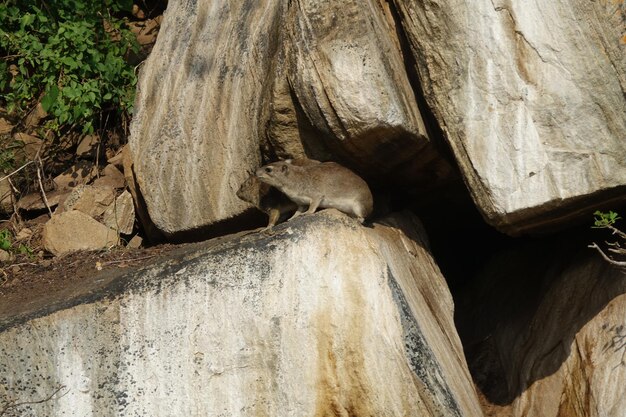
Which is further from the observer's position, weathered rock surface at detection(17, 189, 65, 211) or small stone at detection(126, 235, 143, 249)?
weathered rock surface at detection(17, 189, 65, 211)

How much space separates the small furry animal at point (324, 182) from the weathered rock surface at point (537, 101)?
1.15 m

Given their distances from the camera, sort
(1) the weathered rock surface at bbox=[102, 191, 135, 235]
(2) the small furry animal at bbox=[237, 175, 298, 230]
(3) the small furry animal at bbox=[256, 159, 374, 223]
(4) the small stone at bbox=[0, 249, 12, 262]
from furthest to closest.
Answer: (1) the weathered rock surface at bbox=[102, 191, 135, 235] < (4) the small stone at bbox=[0, 249, 12, 262] < (2) the small furry animal at bbox=[237, 175, 298, 230] < (3) the small furry animal at bbox=[256, 159, 374, 223]

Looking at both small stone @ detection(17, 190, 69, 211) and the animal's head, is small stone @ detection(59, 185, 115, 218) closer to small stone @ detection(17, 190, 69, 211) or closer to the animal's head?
small stone @ detection(17, 190, 69, 211)

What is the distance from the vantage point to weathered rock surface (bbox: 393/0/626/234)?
7559 mm

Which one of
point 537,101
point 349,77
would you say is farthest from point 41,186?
point 537,101

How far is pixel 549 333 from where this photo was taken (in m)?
9.10

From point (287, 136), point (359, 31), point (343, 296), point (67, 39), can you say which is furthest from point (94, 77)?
point (343, 296)

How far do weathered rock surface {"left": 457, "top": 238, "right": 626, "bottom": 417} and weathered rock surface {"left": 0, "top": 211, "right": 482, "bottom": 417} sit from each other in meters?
1.59

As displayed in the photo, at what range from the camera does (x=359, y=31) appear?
7.91 m

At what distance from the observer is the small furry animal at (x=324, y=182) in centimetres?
856

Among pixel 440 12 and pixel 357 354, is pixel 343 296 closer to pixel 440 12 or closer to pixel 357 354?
pixel 357 354

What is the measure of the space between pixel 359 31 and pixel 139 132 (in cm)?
287

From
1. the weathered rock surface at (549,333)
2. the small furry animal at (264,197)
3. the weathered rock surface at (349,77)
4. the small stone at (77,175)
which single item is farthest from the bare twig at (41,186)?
the weathered rock surface at (549,333)

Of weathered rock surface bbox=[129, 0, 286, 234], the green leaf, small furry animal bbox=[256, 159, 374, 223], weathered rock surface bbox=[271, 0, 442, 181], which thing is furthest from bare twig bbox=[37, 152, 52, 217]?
weathered rock surface bbox=[271, 0, 442, 181]
